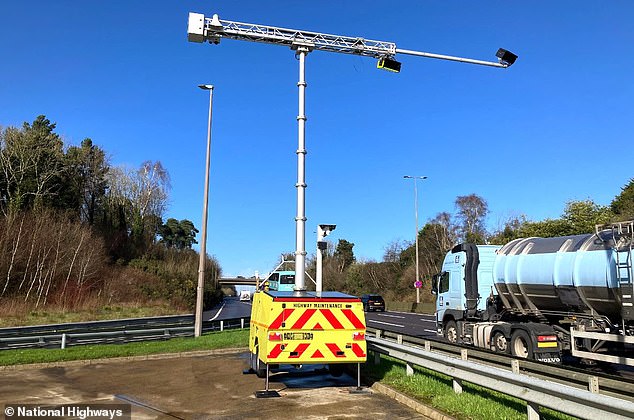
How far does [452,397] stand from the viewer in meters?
7.59

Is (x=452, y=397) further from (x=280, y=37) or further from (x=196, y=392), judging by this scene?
(x=280, y=37)

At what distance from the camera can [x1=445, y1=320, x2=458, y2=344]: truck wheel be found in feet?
55.2

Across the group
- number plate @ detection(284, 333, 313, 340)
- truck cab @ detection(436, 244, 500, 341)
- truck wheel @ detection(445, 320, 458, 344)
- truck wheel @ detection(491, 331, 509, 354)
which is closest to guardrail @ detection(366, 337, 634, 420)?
number plate @ detection(284, 333, 313, 340)

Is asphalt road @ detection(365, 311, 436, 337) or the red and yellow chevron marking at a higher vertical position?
the red and yellow chevron marking

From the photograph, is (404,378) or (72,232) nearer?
(404,378)

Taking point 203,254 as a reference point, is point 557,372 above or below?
below

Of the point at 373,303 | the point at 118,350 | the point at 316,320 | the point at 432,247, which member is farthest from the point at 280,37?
the point at 432,247

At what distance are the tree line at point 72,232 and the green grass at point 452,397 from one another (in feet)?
119

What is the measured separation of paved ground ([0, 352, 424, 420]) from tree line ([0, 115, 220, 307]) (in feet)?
99.3

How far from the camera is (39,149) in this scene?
4762cm

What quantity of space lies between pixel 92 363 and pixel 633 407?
13.2 m

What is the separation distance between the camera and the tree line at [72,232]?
39.6 m

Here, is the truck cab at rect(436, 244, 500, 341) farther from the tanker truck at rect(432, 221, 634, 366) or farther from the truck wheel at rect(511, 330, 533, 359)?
the truck wheel at rect(511, 330, 533, 359)

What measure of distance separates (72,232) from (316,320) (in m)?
42.5
